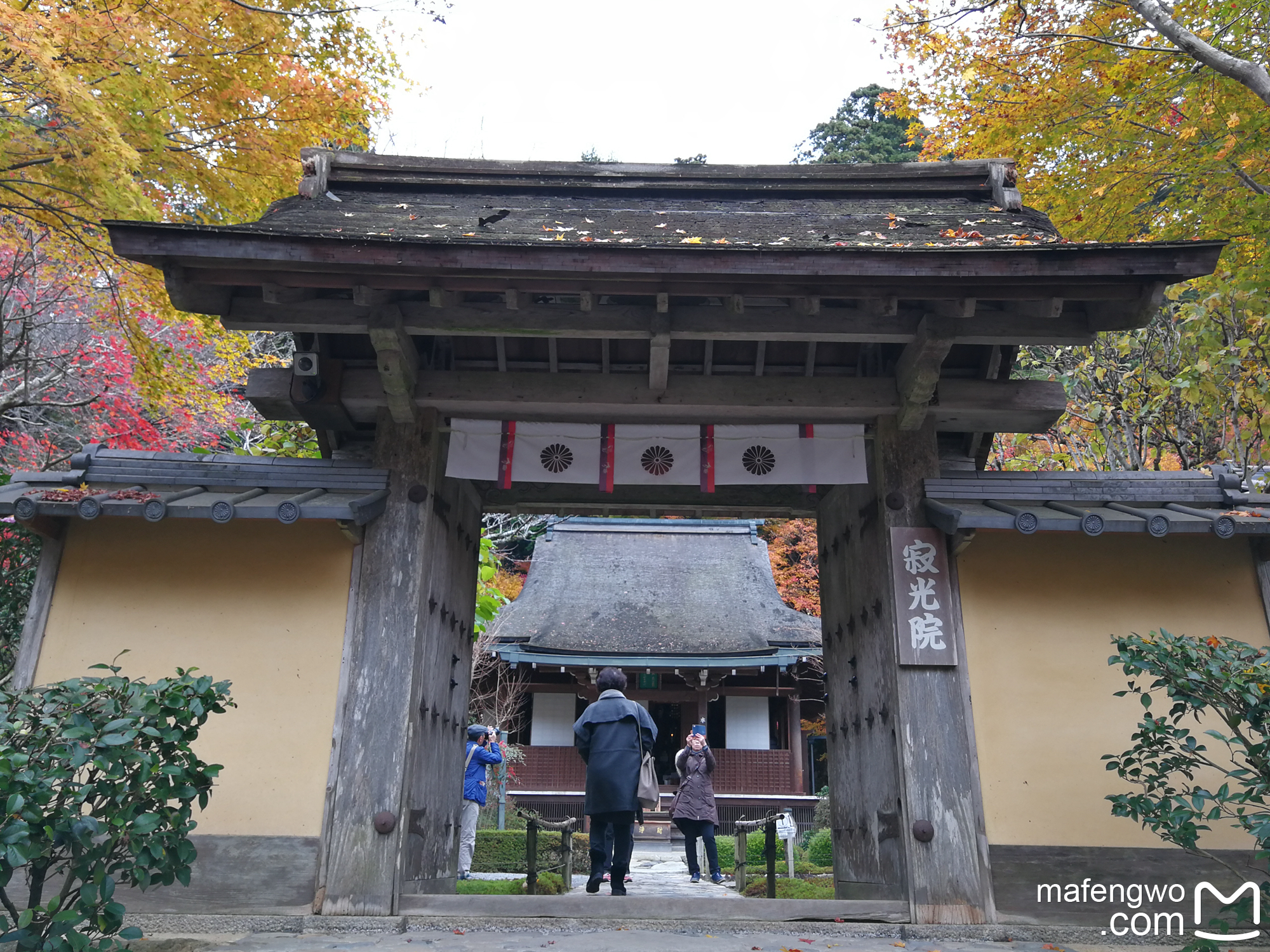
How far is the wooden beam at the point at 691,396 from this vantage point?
6.04 m

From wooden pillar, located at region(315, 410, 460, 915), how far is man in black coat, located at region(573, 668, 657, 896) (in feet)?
5.32

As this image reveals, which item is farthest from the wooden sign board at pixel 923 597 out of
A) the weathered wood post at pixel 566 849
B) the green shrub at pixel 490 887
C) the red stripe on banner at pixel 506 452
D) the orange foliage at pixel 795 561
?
the orange foliage at pixel 795 561

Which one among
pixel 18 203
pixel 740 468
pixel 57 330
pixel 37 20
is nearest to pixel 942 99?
pixel 740 468

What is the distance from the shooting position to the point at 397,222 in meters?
6.25

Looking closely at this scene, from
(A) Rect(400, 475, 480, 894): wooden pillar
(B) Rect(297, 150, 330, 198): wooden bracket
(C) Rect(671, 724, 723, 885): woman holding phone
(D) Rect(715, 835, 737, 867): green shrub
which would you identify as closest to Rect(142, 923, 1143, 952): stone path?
(A) Rect(400, 475, 480, 894): wooden pillar

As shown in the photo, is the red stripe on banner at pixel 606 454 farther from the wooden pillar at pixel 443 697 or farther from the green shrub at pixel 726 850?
the green shrub at pixel 726 850

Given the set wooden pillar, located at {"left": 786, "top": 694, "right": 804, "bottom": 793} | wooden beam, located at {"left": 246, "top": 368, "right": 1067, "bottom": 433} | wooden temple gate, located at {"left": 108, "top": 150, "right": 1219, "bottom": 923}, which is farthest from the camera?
wooden pillar, located at {"left": 786, "top": 694, "right": 804, "bottom": 793}

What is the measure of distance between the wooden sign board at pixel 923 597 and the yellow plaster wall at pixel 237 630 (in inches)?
141

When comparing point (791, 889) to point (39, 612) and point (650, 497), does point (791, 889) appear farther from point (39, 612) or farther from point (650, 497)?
point (39, 612)

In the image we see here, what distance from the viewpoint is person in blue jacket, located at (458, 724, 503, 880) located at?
9.43 meters

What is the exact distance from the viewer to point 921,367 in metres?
5.64

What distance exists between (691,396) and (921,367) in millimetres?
1532

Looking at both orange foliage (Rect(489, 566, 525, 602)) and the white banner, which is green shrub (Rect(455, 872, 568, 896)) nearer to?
the white banner

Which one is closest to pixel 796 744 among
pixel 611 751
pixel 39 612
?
pixel 611 751
